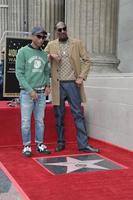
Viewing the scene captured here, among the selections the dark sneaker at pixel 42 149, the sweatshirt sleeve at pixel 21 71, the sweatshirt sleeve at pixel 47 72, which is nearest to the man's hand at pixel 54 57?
the sweatshirt sleeve at pixel 47 72

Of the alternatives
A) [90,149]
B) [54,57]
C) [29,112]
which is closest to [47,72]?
[54,57]

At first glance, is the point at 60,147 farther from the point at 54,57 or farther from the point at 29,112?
the point at 54,57

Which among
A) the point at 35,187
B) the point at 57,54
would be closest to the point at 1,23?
the point at 57,54

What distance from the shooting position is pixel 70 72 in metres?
6.16

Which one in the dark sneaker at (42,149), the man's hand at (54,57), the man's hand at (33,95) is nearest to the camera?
the man's hand at (33,95)

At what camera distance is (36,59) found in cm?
587

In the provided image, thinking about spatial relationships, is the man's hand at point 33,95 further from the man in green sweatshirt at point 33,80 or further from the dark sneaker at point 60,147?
the dark sneaker at point 60,147

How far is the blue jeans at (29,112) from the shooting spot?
5934mm

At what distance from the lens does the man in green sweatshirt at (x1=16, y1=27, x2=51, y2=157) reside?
19.0 ft

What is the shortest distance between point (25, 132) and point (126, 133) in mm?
1502

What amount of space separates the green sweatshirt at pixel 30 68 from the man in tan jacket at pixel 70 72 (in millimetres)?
252

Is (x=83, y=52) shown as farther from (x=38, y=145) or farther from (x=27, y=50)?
(x=38, y=145)

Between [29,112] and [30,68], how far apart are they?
2.09 feet

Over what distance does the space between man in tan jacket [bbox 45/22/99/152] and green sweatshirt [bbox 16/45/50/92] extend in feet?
0.83
